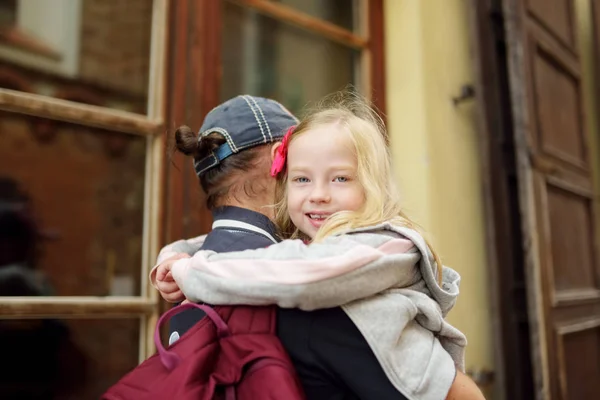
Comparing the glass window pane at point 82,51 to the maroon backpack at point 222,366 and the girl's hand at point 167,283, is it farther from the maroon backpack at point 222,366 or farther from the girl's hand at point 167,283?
the maroon backpack at point 222,366

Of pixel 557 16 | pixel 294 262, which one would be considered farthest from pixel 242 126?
pixel 557 16

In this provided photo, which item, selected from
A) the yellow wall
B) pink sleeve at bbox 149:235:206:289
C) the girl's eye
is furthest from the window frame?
the yellow wall

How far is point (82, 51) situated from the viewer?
1.95m

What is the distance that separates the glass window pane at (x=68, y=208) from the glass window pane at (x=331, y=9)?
1.03m

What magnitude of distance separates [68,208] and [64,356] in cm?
45

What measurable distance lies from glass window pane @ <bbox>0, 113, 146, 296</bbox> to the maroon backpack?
3.15 ft

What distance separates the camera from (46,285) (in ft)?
5.57

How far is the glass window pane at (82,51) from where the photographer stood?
5.86ft

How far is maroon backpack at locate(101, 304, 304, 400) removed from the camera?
0.81 metres

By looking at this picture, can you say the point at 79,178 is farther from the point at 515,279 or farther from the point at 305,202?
the point at 515,279

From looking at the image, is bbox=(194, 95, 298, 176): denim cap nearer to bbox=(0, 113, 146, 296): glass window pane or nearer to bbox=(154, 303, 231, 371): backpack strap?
bbox=(154, 303, 231, 371): backpack strap

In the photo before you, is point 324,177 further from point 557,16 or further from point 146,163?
point 557,16

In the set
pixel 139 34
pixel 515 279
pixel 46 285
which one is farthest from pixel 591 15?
pixel 46 285

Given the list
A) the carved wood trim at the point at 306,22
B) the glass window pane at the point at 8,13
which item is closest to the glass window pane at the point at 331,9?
the carved wood trim at the point at 306,22
